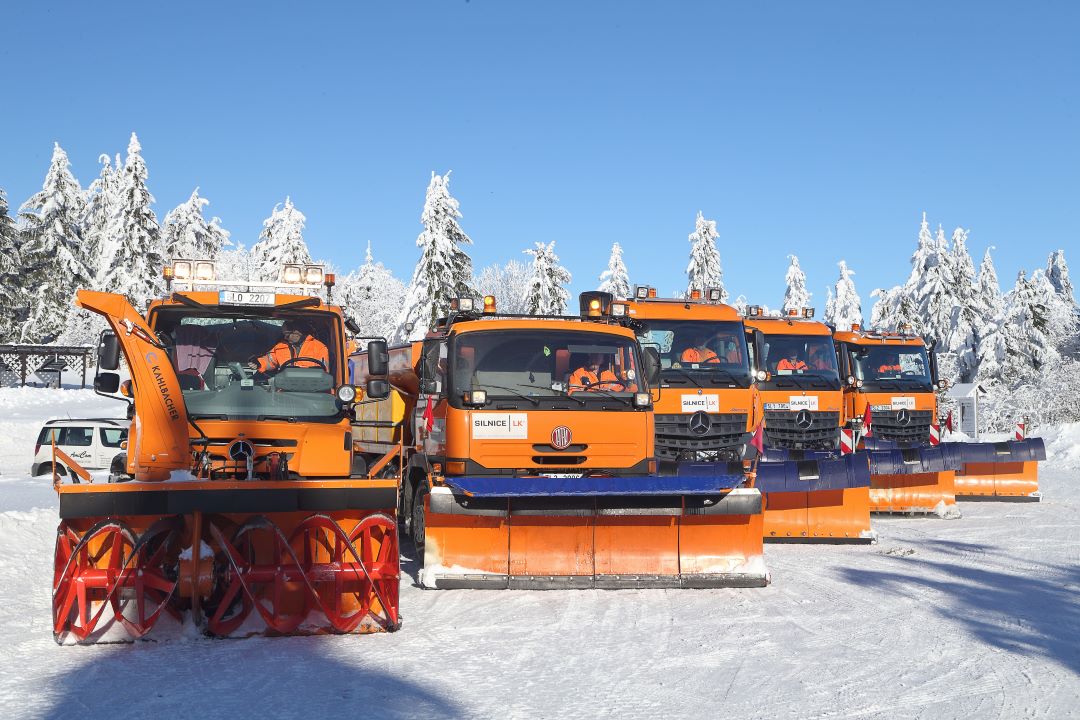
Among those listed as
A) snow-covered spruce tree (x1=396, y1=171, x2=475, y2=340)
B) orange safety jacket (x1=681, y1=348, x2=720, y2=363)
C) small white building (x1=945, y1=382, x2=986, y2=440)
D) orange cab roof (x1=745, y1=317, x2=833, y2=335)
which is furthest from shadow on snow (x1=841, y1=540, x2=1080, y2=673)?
snow-covered spruce tree (x1=396, y1=171, x2=475, y2=340)

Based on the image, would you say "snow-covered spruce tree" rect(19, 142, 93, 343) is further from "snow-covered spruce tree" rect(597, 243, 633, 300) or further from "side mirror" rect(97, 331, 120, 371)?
"side mirror" rect(97, 331, 120, 371)

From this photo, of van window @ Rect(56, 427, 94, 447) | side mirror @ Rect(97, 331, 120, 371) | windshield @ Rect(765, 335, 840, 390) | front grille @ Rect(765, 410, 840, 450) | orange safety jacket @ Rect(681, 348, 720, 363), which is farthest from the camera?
van window @ Rect(56, 427, 94, 447)

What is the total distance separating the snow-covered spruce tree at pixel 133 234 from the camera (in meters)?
49.6

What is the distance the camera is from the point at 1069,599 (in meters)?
8.81

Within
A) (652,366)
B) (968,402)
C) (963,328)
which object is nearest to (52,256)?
(968,402)

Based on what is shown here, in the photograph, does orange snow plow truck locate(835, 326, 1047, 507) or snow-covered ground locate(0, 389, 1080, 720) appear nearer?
snow-covered ground locate(0, 389, 1080, 720)

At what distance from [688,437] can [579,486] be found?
12.2 feet

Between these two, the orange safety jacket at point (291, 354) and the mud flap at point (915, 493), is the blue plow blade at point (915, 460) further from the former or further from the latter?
the orange safety jacket at point (291, 354)

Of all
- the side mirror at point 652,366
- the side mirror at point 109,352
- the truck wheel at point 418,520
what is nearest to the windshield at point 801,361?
the side mirror at point 652,366

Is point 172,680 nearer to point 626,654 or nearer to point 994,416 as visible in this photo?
point 626,654

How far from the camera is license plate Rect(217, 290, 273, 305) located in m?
8.67

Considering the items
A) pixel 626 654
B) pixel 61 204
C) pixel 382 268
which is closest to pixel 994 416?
pixel 626 654

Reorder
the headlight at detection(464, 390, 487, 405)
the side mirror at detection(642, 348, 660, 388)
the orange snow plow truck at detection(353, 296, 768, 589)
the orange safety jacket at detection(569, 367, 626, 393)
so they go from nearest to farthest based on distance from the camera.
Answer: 1. the orange snow plow truck at detection(353, 296, 768, 589)
2. the headlight at detection(464, 390, 487, 405)
3. the orange safety jacket at detection(569, 367, 626, 393)
4. the side mirror at detection(642, 348, 660, 388)

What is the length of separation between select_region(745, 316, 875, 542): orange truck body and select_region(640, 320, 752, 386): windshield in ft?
1.65
